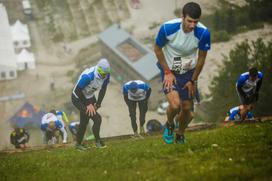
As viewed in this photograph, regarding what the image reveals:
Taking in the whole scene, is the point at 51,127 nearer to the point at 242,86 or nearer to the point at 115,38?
the point at 242,86

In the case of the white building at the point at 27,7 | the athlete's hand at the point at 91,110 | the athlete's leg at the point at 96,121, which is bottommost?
the athlete's leg at the point at 96,121

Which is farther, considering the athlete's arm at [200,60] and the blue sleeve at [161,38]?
the athlete's arm at [200,60]

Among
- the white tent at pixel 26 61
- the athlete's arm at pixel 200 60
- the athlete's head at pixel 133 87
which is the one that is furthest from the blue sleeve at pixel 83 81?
the white tent at pixel 26 61

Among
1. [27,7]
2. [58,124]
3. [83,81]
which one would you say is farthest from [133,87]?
[27,7]

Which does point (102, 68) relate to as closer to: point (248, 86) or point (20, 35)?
point (248, 86)

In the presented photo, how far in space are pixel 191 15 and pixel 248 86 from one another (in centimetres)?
808

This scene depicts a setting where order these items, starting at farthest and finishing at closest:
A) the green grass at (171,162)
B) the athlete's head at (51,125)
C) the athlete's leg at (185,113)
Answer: the athlete's head at (51,125), the athlete's leg at (185,113), the green grass at (171,162)

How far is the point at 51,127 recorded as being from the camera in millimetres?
22219

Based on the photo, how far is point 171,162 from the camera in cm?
1072

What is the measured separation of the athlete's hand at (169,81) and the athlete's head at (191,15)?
1.18 m

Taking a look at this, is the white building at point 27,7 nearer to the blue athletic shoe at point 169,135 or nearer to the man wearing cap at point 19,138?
the man wearing cap at point 19,138

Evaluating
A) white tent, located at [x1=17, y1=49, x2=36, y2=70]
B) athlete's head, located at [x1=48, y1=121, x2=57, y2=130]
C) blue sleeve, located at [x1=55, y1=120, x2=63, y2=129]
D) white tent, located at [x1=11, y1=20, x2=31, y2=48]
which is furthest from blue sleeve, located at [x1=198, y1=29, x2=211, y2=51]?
white tent, located at [x1=11, y1=20, x2=31, y2=48]

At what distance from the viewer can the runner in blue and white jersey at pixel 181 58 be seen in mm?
11289

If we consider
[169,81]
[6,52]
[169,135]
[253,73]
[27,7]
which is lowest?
[169,135]
